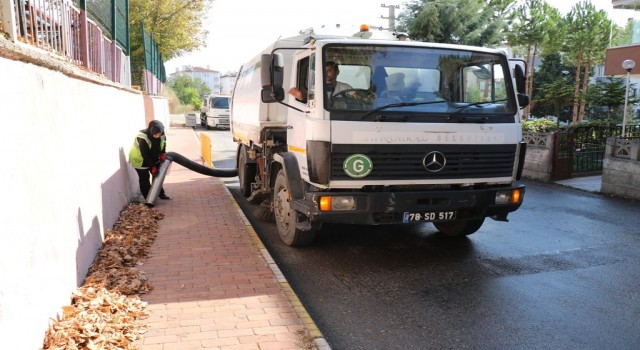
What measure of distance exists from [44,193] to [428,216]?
11.7 feet

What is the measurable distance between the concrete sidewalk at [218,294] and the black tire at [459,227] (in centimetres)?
259

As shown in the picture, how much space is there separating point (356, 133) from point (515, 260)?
2.53m

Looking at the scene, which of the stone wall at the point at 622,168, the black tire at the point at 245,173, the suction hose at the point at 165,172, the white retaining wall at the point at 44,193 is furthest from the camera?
the stone wall at the point at 622,168

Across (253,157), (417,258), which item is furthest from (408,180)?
(253,157)

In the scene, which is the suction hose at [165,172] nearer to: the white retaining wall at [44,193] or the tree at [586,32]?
the white retaining wall at [44,193]

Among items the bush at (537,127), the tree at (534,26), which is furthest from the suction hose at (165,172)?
the tree at (534,26)

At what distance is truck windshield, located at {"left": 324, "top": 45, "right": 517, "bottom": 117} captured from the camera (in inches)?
201

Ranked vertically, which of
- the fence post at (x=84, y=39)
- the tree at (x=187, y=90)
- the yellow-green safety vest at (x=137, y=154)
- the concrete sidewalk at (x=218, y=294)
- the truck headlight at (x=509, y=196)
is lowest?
the concrete sidewalk at (x=218, y=294)

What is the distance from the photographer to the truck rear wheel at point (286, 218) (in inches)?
235

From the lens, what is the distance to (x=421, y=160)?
200 inches

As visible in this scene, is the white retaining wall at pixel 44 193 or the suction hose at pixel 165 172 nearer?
the white retaining wall at pixel 44 193

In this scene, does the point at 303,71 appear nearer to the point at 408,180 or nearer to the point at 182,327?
the point at 408,180

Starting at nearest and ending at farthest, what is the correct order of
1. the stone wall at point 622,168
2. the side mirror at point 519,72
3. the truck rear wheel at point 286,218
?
the side mirror at point 519,72 < the truck rear wheel at point 286,218 < the stone wall at point 622,168

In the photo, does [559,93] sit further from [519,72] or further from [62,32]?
[62,32]
